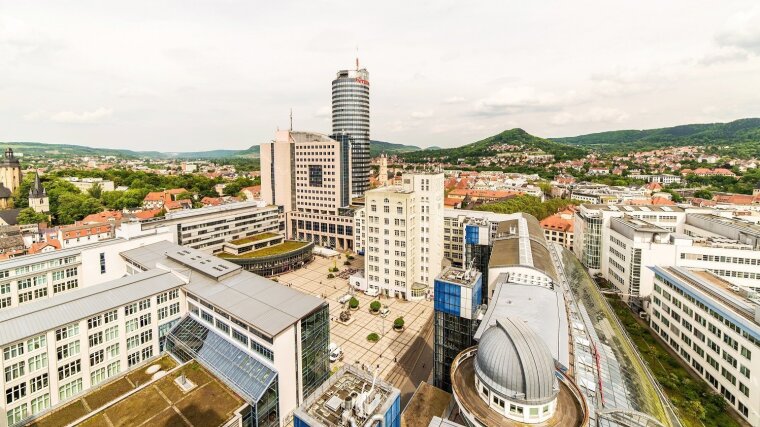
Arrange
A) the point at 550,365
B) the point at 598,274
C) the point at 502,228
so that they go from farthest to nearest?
the point at 598,274 < the point at 502,228 < the point at 550,365

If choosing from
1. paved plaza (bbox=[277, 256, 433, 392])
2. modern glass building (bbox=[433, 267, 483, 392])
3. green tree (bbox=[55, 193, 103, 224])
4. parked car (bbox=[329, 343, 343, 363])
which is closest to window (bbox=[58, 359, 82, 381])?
parked car (bbox=[329, 343, 343, 363])

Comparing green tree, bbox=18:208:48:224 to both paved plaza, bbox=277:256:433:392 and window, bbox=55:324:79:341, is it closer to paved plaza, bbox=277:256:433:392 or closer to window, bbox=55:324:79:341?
paved plaza, bbox=277:256:433:392

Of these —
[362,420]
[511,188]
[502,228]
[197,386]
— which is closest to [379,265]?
[502,228]

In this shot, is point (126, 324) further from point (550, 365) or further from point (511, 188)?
point (511, 188)

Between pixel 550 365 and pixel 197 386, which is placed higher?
pixel 550 365

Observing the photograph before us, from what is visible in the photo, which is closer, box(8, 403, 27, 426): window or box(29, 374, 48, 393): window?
box(8, 403, 27, 426): window

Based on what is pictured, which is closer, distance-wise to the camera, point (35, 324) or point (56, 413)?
point (56, 413)

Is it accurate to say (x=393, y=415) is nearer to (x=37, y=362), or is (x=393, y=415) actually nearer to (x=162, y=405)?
(x=162, y=405)
